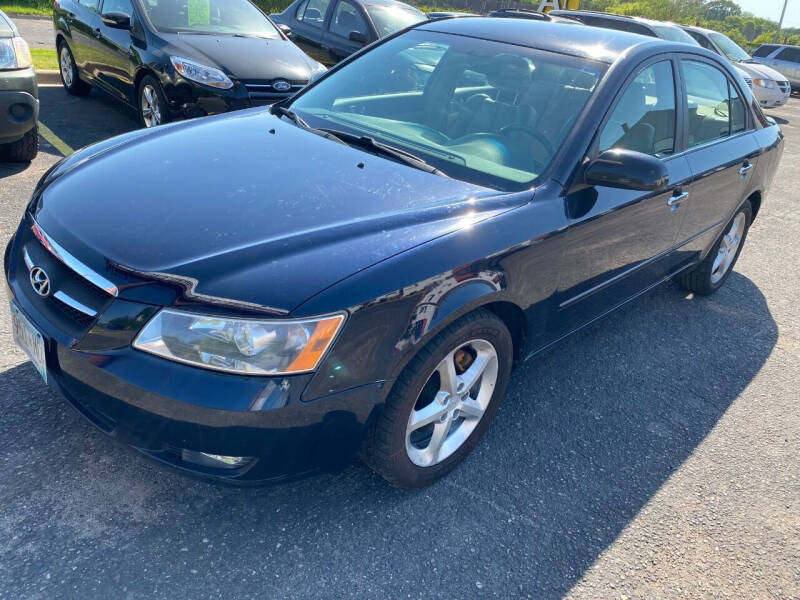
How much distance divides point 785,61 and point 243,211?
2140 cm

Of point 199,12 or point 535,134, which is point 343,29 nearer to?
point 199,12

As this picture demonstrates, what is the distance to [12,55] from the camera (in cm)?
488

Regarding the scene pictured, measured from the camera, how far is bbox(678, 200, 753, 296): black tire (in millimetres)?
4366

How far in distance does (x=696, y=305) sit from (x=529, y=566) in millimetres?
2838

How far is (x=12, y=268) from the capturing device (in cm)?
243

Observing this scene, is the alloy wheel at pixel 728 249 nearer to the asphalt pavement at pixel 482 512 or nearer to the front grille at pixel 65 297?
the asphalt pavement at pixel 482 512

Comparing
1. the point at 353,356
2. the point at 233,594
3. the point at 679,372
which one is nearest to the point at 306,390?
the point at 353,356

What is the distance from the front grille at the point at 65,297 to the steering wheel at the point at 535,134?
1.74m

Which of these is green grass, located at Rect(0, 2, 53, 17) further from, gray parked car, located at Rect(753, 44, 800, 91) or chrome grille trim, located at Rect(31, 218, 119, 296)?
gray parked car, located at Rect(753, 44, 800, 91)

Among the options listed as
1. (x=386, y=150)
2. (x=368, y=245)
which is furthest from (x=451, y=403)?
(x=386, y=150)

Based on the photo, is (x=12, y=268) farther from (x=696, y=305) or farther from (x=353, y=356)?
(x=696, y=305)

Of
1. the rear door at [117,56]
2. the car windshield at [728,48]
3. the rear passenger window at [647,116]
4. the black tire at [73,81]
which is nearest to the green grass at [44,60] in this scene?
the black tire at [73,81]

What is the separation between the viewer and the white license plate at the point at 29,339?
2172 mm

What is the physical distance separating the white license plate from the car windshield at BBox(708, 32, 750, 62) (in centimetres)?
1280
